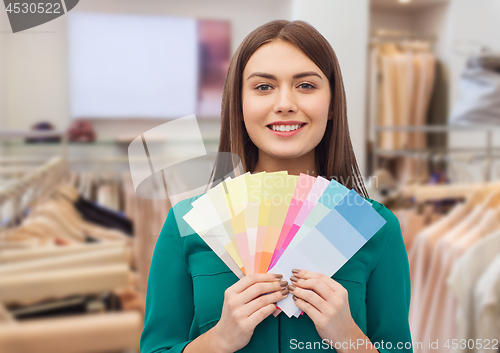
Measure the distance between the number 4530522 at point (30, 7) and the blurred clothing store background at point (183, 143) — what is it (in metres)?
0.02

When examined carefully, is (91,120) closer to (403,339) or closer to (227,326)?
(227,326)

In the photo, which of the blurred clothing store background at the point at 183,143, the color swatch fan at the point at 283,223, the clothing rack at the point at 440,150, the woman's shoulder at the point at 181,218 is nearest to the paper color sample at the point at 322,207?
the color swatch fan at the point at 283,223

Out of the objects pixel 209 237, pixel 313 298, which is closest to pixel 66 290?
pixel 209 237

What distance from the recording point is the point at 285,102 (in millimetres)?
434

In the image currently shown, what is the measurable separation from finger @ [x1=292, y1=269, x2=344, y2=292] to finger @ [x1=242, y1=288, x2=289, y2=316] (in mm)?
26

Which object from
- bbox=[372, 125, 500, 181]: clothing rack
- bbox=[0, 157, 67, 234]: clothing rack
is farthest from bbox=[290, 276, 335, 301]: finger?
bbox=[372, 125, 500, 181]: clothing rack

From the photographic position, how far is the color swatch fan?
0.42 meters

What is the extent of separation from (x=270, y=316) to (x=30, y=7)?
63cm

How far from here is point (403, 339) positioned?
0.45 meters

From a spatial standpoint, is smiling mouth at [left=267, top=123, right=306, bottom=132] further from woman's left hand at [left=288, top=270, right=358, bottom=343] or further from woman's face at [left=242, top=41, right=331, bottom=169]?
woman's left hand at [left=288, top=270, right=358, bottom=343]

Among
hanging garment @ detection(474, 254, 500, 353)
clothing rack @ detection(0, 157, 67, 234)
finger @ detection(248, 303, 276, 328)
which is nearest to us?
finger @ detection(248, 303, 276, 328)

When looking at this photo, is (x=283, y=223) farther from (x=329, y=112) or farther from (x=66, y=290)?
(x=66, y=290)

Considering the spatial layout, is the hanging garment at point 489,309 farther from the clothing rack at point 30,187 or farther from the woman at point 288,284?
the clothing rack at point 30,187

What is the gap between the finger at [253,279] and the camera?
15.5 inches
